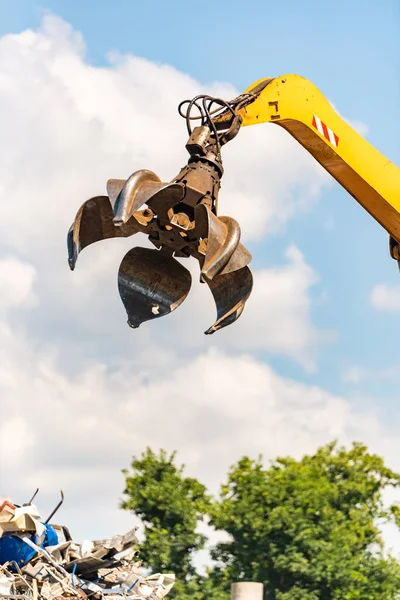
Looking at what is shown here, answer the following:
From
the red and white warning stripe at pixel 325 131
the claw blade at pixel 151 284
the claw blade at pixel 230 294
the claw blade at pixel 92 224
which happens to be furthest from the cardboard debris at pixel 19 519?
the red and white warning stripe at pixel 325 131

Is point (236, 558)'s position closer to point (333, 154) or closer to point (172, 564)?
point (172, 564)

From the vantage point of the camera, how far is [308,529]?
30469 millimetres

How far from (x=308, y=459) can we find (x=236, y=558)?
5.24 m

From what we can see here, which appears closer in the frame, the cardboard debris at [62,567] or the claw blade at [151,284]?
the claw blade at [151,284]

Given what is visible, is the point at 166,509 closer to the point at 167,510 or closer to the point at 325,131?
the point at 167,510

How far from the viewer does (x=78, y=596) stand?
28.5ft

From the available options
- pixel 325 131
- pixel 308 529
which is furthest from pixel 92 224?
pixel 308 529

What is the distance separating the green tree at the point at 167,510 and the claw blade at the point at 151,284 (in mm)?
23958

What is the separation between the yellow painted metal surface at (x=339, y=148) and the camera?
866cm

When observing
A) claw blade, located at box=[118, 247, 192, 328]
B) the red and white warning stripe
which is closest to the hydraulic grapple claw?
claw blade, located at box=[118, 247, 192, 328]

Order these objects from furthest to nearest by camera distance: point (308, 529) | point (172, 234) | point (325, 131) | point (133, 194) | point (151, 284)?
point (308, 529), point (325, 131), point (151, 284), point (172, 234), point (133, 194)

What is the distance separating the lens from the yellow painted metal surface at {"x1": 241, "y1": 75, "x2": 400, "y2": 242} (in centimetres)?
866

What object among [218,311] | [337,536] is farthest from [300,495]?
[218,311]

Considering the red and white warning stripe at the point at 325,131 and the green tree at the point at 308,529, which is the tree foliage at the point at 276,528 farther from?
the red and white warning stripe at the point at 325,131
